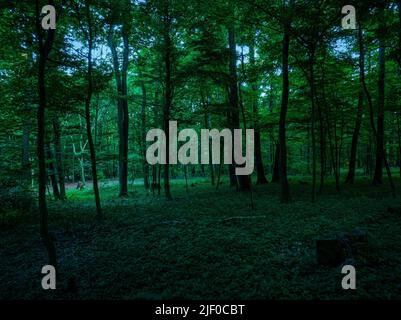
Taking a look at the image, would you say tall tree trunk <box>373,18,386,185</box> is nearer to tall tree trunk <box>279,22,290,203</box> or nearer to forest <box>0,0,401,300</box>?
forest <box>0,0,401,300</box>

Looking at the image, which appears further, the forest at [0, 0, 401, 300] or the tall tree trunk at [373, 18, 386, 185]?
the tall tree trunk at [373, 18, 386, 185]

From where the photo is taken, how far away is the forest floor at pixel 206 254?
5.04 meters

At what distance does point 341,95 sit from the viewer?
53.3ft

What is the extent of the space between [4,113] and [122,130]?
7.09 m

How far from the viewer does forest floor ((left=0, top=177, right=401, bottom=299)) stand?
5.04 meters

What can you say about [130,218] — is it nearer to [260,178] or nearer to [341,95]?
[260,178]

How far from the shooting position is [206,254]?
6.54 metres

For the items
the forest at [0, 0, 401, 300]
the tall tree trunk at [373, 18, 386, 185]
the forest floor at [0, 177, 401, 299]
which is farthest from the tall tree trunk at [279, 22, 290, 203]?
the tall tree trunk at [373, 18, 386, 185]

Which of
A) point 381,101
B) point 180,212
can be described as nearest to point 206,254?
point 180,212

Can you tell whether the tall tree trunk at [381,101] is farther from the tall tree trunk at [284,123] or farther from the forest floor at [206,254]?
the forest floor at [206,254]

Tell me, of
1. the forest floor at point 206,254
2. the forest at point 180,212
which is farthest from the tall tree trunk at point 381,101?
the forest floor at point 206,254

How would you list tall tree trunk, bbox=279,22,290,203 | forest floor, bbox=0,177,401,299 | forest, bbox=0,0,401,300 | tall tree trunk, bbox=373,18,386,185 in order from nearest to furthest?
1. forest floor, bbox=0,177,401,299
2. forest, bbox=0,0,401,300
3. tall tree trunk, bbox=373,18,386,185
4. tall tree trunk, bbox=279,22,290,203

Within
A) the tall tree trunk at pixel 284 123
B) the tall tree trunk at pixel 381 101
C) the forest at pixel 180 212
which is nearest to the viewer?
the forest at pixel 180 212
